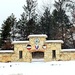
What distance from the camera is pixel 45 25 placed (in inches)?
1854

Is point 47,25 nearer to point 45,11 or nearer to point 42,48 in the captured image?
point 45,11

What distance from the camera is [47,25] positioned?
46.8 meters

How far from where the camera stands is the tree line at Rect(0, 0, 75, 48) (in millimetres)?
44375

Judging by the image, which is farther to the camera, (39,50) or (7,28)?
(7,28)
